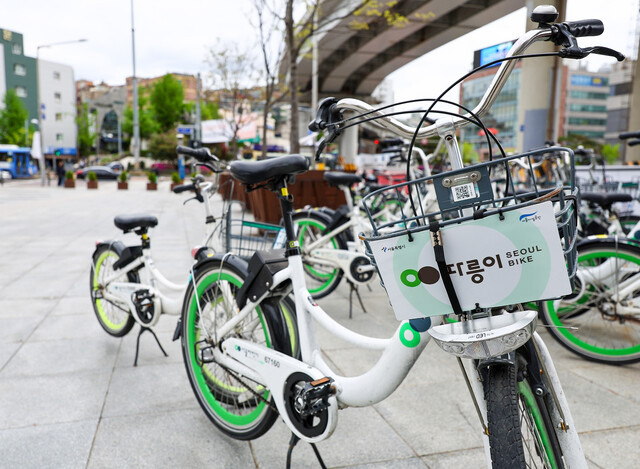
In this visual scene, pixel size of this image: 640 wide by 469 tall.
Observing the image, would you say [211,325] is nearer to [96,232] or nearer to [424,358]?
[424,358]

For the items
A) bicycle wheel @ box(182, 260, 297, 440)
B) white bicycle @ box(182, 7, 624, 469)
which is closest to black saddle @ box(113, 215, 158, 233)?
bicycle wheel @ box(182, 260, 297, 440)

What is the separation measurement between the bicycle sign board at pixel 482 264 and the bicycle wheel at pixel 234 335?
95cm

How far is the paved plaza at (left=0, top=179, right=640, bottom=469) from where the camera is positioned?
2160mm

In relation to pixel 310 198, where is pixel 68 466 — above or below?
below

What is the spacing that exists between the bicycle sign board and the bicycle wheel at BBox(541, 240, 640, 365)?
83.3 inches

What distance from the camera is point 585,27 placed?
1.26 m

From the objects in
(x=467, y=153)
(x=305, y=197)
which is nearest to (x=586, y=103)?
(x=467, y=153)

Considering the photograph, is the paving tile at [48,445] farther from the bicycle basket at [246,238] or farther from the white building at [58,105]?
the white building at [58,105]

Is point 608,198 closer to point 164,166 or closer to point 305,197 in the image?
point 305,197

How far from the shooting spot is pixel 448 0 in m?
17.4

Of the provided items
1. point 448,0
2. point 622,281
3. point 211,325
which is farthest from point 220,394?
point 448,0

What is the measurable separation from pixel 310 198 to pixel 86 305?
4.47 m

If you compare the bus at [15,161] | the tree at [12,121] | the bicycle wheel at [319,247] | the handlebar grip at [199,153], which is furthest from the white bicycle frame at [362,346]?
the tree at [12,121]

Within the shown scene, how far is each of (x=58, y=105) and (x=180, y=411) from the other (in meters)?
66.2
